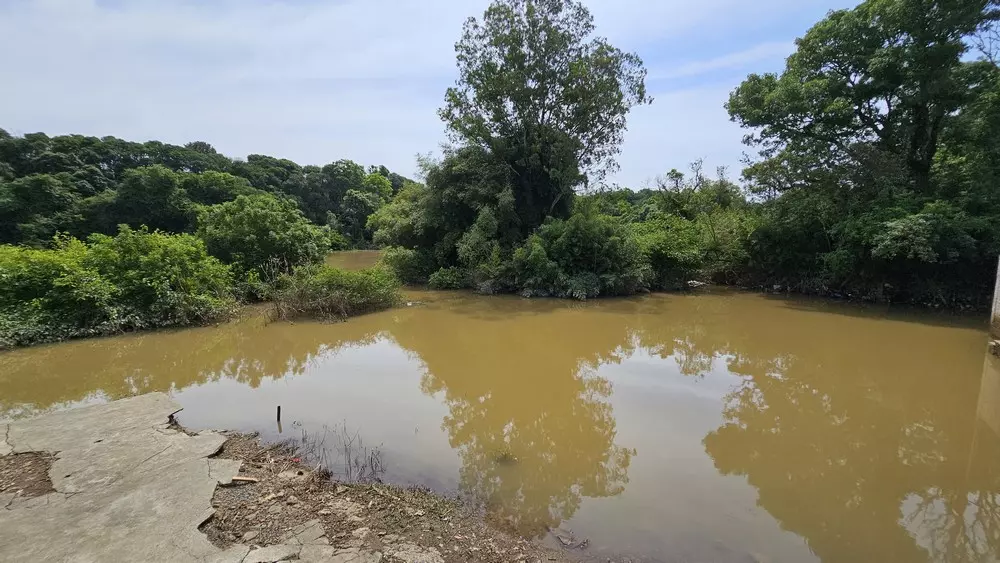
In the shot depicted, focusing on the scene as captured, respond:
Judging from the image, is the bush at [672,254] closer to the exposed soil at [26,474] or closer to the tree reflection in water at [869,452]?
the tree reflection in water at [869,452]

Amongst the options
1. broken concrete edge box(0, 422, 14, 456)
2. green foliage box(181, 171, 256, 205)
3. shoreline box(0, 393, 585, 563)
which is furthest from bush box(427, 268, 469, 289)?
green foliage box(181, 171, 256, 205)

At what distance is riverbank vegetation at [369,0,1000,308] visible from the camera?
35.9 ft

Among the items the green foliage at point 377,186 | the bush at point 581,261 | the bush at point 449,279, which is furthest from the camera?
the green foliage at point 377,186

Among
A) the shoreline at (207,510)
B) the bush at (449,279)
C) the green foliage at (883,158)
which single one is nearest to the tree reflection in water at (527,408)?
the shoreline at (207,510)

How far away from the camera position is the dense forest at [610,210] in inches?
369

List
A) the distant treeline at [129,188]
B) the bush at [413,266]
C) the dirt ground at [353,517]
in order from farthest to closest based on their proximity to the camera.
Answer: the distant treeline at [129,188]
the bush at [413,266]
the dirt ground at [353,517]

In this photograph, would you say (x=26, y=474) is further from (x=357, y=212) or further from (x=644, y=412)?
(x=357, y=212)

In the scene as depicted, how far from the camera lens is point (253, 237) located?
12344mm

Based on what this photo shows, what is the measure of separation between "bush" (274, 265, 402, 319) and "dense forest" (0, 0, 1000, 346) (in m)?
0.05

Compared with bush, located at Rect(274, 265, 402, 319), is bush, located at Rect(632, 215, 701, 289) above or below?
above

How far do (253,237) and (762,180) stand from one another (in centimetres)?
1476

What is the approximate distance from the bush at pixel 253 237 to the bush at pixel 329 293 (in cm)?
130

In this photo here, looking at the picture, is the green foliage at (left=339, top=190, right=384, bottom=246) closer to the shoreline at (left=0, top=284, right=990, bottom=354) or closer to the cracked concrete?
the shoreline at (left=0, top=284, right=990, bottom=354)

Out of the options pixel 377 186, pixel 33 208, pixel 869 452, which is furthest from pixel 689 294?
pixel 377 186
